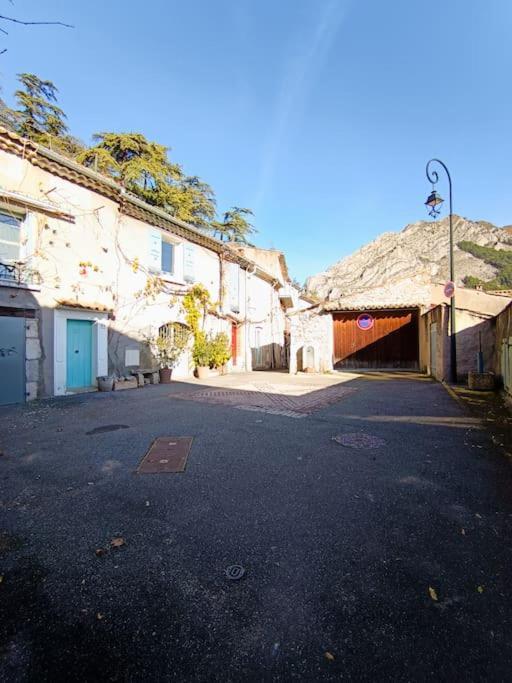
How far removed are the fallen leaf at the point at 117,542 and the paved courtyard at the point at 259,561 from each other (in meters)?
0.02

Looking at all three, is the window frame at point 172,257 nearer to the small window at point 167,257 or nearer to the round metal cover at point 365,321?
the small window at point 167,257

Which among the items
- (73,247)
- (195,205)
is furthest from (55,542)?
(195,205)

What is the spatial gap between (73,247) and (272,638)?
10014mm

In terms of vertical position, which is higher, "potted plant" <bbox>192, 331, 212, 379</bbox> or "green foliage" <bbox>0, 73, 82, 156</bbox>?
"green foliage" <bbox>0, 73, 82, 156</bbox>

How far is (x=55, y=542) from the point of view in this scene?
249 cm

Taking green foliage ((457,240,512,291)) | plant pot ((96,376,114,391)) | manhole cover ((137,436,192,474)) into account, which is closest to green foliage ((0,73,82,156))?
plant pot ((96,376,114,391))

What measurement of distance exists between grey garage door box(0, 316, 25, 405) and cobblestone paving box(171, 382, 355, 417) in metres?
3.63

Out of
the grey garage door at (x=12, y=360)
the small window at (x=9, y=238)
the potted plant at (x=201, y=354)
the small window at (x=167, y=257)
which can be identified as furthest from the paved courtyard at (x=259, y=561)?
the small window at (x=167, y=257)

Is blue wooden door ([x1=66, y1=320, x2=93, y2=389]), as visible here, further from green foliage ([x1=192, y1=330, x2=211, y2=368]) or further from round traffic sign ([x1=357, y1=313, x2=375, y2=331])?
round traffic sign ([x1=357, y1=313, x2=375, y2=331])

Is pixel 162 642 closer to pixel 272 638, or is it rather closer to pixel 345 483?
pixel 272 638

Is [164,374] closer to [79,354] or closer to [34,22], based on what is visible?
[79,354]

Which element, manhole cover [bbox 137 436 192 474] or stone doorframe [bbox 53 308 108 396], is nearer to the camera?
manhole cover [bbox 137 436 192 474]

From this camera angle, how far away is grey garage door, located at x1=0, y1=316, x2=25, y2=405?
306 inches

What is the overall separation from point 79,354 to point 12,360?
1764 millimetres
